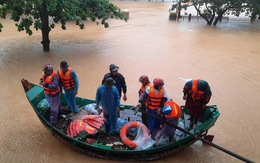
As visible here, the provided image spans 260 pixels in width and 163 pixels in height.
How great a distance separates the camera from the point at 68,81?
18.1 feet

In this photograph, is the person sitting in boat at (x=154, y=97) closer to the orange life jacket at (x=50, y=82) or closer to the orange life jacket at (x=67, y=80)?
the orange life jacket at (x=67, y=80)

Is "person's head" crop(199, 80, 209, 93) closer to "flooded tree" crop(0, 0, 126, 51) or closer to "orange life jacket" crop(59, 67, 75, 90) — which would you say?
"orange life jacket" crop(59, 67, 75, 90)

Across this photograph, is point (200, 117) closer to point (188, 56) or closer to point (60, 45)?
point (188, 56)

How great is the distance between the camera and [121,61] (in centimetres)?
1124

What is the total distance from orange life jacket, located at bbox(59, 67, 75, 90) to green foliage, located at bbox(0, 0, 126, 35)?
14.9 ft

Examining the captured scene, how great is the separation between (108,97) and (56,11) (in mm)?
6748

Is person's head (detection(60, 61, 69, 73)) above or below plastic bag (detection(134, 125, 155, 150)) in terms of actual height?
above

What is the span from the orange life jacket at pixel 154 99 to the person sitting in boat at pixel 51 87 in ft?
6.38

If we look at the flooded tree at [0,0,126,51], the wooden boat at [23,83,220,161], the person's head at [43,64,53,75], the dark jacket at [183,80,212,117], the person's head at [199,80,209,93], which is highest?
the flooded tree at [0,0,126,51]

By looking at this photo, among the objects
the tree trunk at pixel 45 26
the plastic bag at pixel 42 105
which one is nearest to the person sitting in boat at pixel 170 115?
the plastic bag at pixel 42 105

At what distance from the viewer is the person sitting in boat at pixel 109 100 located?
476 centimetres

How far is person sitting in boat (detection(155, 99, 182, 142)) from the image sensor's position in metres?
4.54

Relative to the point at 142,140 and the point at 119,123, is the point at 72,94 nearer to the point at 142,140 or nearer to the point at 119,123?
the point at 119,123

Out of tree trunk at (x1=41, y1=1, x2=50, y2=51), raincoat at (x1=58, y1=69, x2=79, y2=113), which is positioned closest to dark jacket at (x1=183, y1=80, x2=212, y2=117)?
raincoat at (x1=58, y1=69, x2=79, y2=113)
